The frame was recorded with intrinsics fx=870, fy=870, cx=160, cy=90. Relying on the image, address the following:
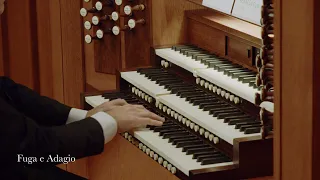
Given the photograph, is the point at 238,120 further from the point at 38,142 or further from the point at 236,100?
the point at 38,142

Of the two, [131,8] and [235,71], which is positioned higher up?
[131,8]

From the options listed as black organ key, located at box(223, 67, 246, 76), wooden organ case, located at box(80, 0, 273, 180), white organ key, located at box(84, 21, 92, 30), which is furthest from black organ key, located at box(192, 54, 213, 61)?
white organ key, located at box(84, 21, 92, 30)

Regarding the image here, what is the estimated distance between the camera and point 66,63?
4.95 m

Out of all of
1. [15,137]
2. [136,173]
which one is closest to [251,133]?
[15,137]

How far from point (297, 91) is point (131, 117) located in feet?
3.01

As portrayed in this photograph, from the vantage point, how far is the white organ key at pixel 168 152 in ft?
10.4

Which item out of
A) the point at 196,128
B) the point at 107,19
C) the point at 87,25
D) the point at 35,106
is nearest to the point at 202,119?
the point at 196,128

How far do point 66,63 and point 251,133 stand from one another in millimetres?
1958

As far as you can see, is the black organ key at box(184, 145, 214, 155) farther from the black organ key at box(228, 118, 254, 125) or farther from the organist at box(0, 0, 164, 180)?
the organist at box(0, 0, 164, 180)

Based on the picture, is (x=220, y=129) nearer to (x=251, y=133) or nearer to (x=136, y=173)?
(x=251, y=133)

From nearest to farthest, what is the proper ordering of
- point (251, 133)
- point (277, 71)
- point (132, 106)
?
point (277, 71) → point (251, 133) → point (132, 106)

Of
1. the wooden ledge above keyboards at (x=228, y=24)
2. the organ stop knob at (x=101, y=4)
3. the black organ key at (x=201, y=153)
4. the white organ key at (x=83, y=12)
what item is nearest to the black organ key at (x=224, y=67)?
the wooden ledge above keyboards at (x=228, y=24)

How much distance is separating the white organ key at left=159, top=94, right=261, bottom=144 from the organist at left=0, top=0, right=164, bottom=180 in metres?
0.12

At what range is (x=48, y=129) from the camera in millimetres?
3119
